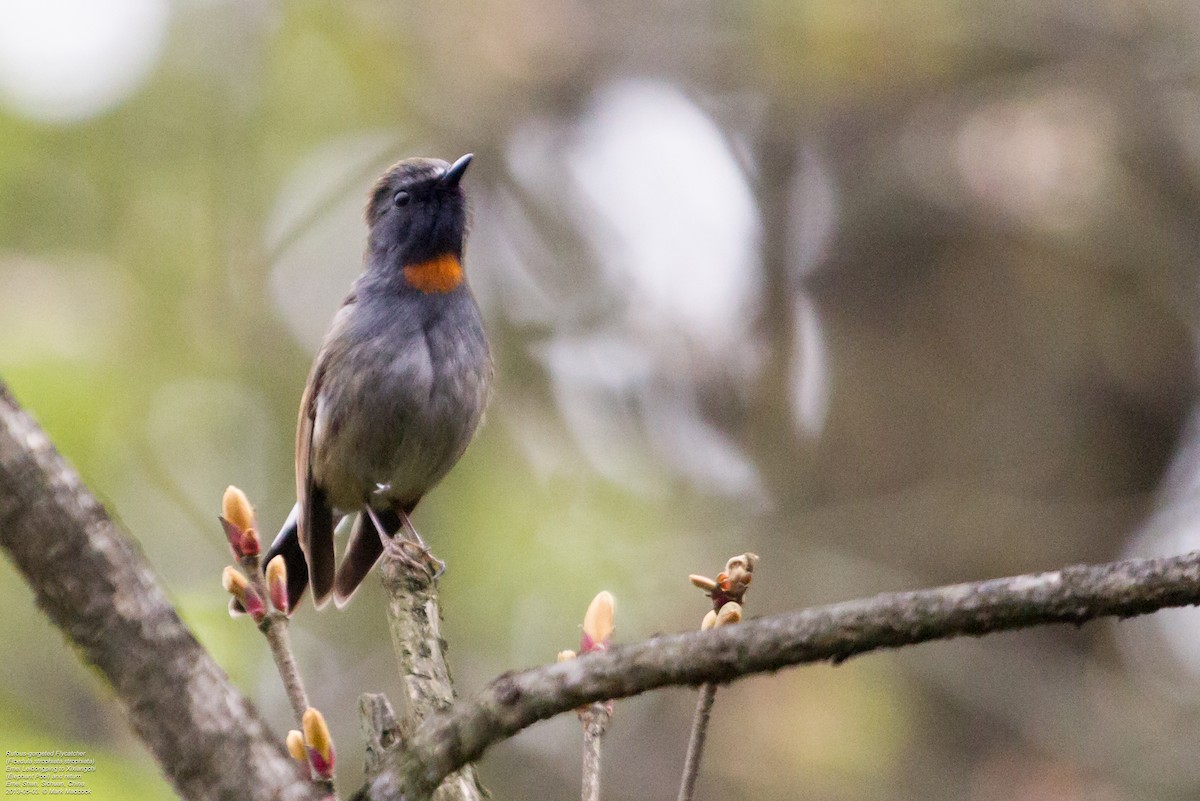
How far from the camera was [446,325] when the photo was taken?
568 centimetres

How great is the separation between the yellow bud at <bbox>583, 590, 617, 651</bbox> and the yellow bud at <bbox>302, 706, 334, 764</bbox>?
64 cm

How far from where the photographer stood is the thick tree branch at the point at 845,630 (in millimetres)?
1899

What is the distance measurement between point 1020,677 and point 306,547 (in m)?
4.16

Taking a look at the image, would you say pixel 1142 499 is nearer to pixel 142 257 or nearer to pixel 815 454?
pixel 815 454

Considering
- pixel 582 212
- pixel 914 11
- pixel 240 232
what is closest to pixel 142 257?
pixel 240 232

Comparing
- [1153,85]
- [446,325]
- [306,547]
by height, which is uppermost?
[1153,85]

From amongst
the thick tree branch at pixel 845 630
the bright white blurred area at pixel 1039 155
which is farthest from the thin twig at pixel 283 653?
the bright white blurred area at pixel 1039 155

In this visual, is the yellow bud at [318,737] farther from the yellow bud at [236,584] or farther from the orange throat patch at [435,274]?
the orange throat patch at [435,274]

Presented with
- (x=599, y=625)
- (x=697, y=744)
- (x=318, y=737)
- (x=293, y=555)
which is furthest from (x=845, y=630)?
(x=293, y=555)

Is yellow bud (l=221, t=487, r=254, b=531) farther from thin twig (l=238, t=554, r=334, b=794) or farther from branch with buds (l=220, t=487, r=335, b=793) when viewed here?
thin twig (l=238, t=554, r=334, b=794)

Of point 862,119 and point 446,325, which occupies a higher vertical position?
point 862,119

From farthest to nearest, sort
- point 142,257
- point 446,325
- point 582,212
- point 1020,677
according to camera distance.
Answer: point 582,212, point 1020,677, point 142,257, point 446,325

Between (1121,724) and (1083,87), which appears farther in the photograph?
(1083,87)

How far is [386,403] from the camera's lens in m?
5.46
